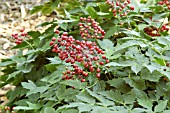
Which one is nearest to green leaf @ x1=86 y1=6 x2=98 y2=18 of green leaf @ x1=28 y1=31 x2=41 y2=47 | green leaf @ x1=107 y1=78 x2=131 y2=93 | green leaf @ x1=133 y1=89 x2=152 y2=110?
green leaf @ x1=28 y1=31 x2=41 y2=47

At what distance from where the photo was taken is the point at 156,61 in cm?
158

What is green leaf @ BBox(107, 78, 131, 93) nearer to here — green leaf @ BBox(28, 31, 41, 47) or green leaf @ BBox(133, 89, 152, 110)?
green leaf @ BBox(133, 89, 152, 110)

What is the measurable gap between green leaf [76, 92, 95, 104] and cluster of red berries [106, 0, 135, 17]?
1.97 ft

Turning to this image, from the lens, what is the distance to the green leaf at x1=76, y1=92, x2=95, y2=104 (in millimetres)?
1484

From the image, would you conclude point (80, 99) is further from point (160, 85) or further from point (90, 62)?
point (160, 85)

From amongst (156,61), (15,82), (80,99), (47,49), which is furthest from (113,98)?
(15,82)

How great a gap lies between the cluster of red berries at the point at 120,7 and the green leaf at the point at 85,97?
599mm

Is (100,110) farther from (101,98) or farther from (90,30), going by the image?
(90,30)

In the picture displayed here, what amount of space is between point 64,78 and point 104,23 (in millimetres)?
578

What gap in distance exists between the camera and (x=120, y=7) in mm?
2004

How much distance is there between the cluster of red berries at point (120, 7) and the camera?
197 cm

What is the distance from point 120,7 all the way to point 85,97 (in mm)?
659

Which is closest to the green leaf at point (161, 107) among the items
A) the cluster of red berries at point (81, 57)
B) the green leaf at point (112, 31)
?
the cluster of red berries at point (81, 57)

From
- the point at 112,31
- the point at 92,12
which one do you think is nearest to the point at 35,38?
the point at 92,12
